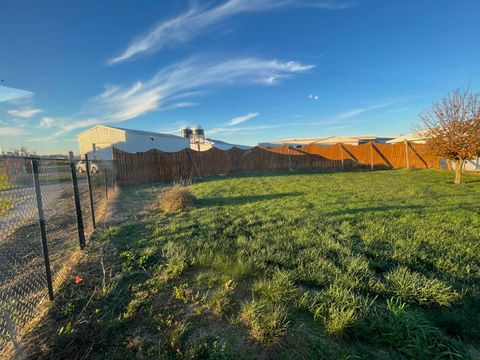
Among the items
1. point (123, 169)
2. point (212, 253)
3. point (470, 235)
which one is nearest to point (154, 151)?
point (123, 169)

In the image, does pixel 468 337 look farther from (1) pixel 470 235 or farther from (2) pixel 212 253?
(1) pixel 470 235

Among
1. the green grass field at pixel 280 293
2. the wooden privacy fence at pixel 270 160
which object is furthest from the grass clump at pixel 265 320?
the wooden privacy fence at pixel 270 160

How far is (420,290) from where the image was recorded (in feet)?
7.14

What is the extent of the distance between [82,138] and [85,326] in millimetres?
22088

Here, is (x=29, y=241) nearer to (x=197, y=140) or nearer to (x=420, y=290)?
(x=420, y=290)

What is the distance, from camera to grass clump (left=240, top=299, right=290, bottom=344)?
5.62 ft

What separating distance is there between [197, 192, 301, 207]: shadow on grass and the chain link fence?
2.60 meters

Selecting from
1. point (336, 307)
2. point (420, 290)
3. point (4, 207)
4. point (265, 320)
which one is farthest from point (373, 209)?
point (4, 207)

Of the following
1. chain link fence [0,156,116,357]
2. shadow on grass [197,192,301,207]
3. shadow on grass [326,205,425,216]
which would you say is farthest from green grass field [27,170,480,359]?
shadow on grass [197,192,301,207]

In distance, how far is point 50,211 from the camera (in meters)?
5.64

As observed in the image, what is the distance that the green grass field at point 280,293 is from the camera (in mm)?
1676

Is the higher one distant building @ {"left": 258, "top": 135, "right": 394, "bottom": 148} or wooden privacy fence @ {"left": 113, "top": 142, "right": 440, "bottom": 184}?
distant building @ {"left": 258, "top": 135, "right": 394, "bottom": 148}

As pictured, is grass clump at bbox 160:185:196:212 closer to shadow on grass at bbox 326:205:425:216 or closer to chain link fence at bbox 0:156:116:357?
chain link fence at bbox 0:156:116:357

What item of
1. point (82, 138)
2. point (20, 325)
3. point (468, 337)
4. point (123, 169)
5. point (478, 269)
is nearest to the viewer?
point (468, 337)
